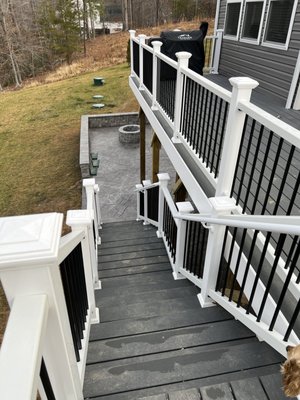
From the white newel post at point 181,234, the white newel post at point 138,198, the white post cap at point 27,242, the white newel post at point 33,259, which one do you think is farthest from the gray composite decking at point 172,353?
the white newel post at point 138,198

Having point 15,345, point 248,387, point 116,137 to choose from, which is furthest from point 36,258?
point 116,137

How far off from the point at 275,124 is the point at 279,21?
5425mm

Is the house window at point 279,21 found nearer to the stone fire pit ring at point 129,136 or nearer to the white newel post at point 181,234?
the white newel post at point 181,234

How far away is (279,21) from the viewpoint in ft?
19.0

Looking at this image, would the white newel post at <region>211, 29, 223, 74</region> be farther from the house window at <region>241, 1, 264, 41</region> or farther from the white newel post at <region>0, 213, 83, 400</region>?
the white newel post at <region>0, 213, 83, 400</region>

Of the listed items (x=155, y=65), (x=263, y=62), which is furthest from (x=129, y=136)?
(x=155, y=65)

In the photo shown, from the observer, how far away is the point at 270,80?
20.5ft

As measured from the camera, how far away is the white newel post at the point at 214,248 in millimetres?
2127

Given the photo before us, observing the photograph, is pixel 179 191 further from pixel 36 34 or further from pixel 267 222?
pixel 36 34

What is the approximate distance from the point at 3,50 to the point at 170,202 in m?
27.9

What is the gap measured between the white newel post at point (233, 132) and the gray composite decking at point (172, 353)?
3.79ft

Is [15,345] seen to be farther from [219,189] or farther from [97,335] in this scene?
[219,189]

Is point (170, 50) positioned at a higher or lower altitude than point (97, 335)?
higher

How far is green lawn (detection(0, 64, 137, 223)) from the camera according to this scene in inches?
308
